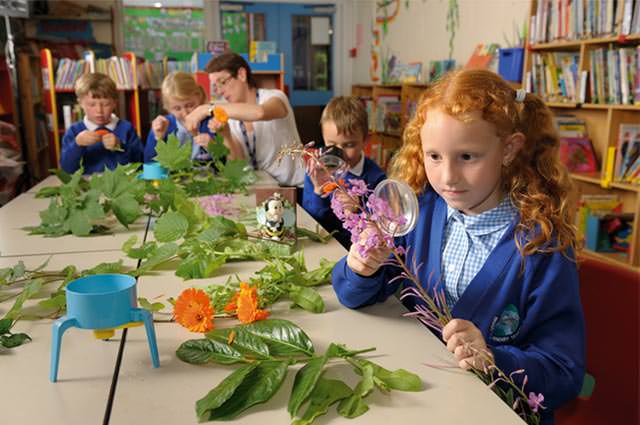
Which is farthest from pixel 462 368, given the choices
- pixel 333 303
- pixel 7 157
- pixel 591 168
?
pixel 7 157

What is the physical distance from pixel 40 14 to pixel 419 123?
6173 millimetres

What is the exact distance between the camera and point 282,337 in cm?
90

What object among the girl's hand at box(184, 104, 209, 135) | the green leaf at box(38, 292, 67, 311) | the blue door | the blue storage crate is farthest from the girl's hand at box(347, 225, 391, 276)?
the blue door

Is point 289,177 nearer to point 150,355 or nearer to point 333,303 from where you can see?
point 333,303

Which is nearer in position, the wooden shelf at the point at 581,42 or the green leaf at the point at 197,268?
the green leaf at the point at 197,268

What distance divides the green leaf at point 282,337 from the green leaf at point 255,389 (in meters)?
0.05

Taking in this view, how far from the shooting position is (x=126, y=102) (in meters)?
6.62

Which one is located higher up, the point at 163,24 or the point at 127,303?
the point at 163,24

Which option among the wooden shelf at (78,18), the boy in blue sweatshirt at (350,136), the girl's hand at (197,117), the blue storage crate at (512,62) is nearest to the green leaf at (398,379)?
the boy in blue sweatshirt at (350,136)

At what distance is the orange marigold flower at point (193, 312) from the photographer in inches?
37.4

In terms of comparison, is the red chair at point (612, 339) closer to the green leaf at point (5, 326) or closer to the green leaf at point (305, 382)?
the green leaf at point (305, 382)

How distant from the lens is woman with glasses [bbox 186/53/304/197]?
9.30 ft

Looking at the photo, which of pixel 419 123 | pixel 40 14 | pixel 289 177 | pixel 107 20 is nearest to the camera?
pixel 419 123

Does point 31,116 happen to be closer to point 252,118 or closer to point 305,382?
point 252,118
